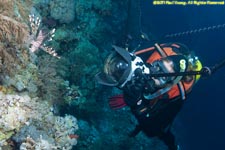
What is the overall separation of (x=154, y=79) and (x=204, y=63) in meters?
5.17

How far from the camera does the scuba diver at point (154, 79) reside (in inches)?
127

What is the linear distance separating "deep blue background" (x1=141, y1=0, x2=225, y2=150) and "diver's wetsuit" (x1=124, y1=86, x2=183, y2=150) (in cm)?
406

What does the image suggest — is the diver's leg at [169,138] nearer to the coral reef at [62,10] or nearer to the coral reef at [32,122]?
the coral reef at [32,122]

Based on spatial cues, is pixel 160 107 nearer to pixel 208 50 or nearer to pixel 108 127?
pixel 108 127

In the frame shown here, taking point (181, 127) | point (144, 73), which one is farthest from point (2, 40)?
point (181, 127)

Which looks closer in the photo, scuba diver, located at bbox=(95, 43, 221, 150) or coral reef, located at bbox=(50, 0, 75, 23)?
scuba diver, located at bbox=(95, 43, 221, 150)

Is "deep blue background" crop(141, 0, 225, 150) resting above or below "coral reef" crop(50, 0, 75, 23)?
below

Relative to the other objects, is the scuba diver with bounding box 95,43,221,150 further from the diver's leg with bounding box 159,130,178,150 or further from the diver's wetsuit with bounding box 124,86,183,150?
the diver's leg with bounding box 159,130,178,150

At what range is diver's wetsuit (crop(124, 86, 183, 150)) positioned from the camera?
357 centimetres

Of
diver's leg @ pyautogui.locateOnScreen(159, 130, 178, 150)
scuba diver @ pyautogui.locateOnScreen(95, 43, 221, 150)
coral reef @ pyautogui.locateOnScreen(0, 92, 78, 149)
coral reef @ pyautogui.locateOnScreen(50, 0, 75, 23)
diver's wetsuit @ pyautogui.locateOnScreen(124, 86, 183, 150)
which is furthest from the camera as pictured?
coral reef @ pyautogui.locateOnScreen(50, 0, 75, 23)

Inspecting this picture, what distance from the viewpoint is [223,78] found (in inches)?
310

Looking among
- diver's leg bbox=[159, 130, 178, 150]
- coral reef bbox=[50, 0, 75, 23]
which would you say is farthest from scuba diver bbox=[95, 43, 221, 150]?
coral reef bbox=[50, 0, 75, 23]

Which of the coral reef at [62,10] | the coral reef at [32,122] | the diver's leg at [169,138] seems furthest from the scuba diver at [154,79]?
the coral reef at [62,10]

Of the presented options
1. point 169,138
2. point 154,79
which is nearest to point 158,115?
point 169,138
